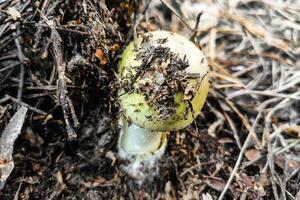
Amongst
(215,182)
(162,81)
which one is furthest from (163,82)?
(215,182)

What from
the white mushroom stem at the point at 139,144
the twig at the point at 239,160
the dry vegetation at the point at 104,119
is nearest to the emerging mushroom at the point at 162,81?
the dry vegetation at the point at 104,119

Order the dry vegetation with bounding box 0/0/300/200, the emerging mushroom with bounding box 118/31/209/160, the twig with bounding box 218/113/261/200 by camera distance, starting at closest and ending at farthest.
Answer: the emerging mushroom with bounding box 118/31/209/160, the dry vegetation with bounding box 0/0/300/200, the twig with bounding box 218/113/261/200

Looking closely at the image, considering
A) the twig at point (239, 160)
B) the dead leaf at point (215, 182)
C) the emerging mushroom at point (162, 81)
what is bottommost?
the dead leaf at point (215, 182)

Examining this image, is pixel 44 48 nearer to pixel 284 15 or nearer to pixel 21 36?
pixel 21 36

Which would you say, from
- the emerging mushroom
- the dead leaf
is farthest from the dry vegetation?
the emerging mushroom

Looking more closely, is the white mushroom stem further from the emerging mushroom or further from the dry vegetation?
the emerging mushroom

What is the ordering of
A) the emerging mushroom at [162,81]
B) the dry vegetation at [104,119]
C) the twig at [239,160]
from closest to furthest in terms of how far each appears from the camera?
1. the emerging mushroom at [162,81]
2. the dry vegetation at [104,119]
3. the twig at [239,160]

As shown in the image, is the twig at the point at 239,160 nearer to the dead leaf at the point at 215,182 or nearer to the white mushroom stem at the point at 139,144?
the dead leaf at the point at 215,182
